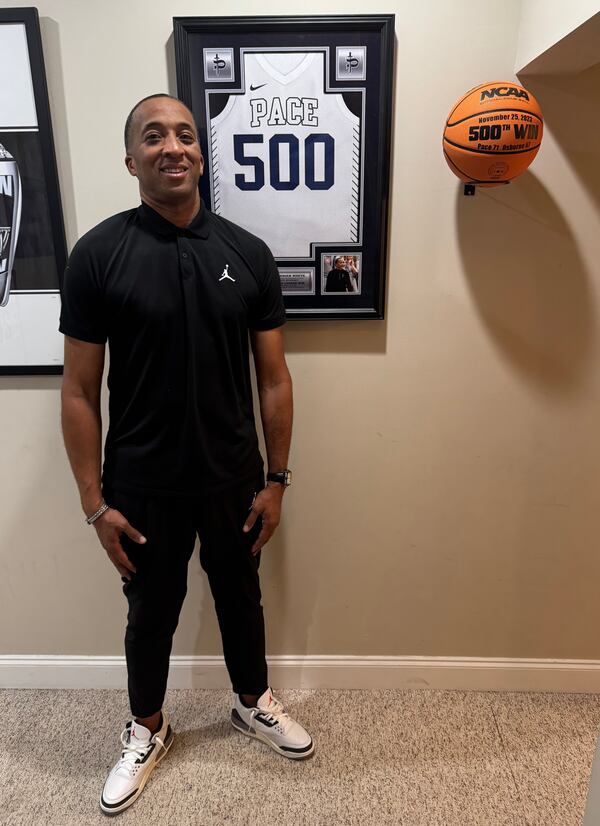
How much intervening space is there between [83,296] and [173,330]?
216 mm

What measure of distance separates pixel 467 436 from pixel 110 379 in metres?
1.03

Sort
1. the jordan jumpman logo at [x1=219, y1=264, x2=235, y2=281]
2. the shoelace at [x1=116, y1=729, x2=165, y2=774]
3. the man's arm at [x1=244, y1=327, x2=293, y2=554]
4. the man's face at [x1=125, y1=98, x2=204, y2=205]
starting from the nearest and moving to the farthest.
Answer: the man's face at [x1=125, y1=98, x2=204, y2=205] → the jordan jumpman logo at [x1=219, y1=264, x2=235, y2=281] → the man's arm at [x1=244, y1=327, x2=293, y2=554] → the shoelace at [x1=116, y1=729, x2=165, y2=774]

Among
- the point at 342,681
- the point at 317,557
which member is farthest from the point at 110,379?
the point at 342,681

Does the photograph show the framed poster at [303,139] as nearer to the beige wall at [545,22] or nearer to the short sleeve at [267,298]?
the short sleeve at [267,298]

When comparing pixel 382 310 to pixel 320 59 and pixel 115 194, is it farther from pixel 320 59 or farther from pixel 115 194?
pixel 115 194

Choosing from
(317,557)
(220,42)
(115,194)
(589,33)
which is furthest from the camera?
(317,557)

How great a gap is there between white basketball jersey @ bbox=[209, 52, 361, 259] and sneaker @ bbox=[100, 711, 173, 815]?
142 centimetres

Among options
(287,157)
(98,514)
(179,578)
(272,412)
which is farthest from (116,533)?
(287,157)

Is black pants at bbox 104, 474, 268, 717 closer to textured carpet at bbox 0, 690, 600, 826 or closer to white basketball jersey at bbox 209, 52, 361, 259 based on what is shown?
textured carpet at bbox 0, 690, 600, 826

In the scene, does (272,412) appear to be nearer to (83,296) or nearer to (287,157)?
(83,296)

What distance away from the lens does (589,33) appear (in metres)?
1.17

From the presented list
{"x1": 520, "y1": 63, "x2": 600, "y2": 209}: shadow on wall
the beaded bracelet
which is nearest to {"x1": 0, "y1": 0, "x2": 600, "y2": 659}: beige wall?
{"x1": 520, "y1": 63, "x2": 600, "y2": 209}: shadow on wall

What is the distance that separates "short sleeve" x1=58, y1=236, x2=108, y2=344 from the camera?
1.32 metres

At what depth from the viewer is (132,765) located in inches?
63.4
